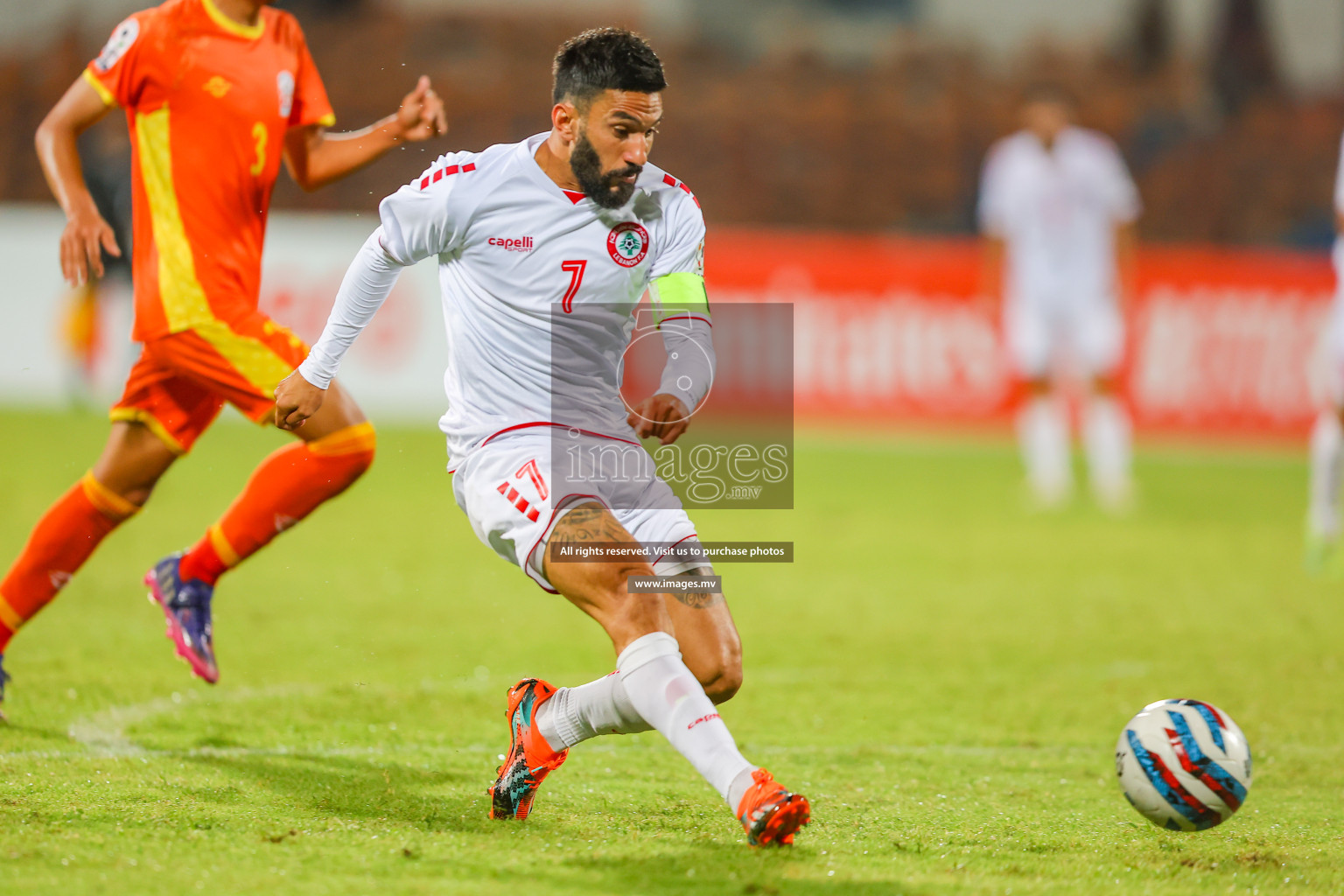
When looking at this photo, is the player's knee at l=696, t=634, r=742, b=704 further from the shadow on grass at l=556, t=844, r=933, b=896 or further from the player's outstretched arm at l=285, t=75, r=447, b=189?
the player's outstretched arm at l=285, t=75, r=447, b=189

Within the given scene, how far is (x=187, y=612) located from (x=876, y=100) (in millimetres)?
14647

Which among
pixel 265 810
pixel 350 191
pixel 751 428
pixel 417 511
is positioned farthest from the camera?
pixel 350 191

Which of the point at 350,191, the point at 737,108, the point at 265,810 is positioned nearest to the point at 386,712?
the point at 265,810

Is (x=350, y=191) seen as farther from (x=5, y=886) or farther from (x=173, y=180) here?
(x=5, y=886)

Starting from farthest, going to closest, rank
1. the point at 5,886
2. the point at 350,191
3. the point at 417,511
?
the point at 350,191
the point at 417,511
the point at 5,886

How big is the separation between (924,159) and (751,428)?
566 cm

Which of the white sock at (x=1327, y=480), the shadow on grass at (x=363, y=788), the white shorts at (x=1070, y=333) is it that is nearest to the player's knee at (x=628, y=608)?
the shadow on grass at (x=363, y=788)

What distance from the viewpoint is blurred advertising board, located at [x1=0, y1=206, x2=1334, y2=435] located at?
13750mm

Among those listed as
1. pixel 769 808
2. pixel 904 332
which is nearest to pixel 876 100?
pixel 904 332

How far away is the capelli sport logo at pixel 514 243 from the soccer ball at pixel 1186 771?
1930 millimetres

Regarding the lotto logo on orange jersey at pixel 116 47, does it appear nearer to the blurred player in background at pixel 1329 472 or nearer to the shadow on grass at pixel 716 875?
the shadow on grass at pixel 716 875

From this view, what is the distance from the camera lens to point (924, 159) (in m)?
16.9

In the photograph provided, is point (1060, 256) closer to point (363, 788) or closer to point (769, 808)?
point (363, 788)

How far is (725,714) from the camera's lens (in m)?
4.71
